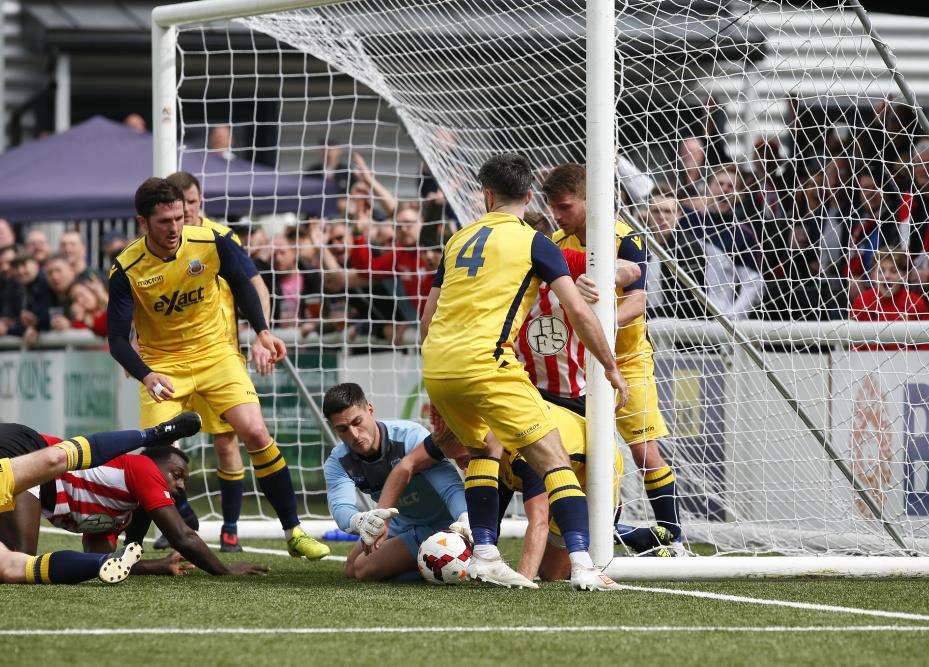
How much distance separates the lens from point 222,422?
800 cm

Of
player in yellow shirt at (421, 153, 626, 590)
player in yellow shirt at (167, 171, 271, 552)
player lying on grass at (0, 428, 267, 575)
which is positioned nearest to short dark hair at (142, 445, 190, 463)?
player lying on grass at (0, 428, 267, 575)

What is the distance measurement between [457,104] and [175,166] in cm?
178

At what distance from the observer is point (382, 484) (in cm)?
649

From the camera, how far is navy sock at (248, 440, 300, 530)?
Answer: 741 cm

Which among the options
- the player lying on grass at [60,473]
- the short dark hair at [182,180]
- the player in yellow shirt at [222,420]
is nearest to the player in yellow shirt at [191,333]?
the player in yellow shirt at [222,420]

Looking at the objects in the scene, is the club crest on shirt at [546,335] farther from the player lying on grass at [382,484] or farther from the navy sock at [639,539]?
the navy sock at [639,539]

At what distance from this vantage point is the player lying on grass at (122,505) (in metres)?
6.23

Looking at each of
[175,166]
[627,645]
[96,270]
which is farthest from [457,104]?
[96,270]

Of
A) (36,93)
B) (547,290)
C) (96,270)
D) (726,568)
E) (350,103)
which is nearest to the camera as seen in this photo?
(726,568)

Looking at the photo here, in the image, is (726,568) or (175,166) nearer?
(726,568)

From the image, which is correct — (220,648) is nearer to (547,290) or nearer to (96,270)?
(547,290)

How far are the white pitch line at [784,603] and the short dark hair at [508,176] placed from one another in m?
1.74

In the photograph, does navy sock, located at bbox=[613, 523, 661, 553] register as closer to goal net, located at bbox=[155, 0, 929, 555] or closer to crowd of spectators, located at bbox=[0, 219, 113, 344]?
goal net, located at bbox=[155, 0, 929, 555]

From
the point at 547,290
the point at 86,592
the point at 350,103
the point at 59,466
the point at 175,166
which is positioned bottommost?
the point at 86,592
